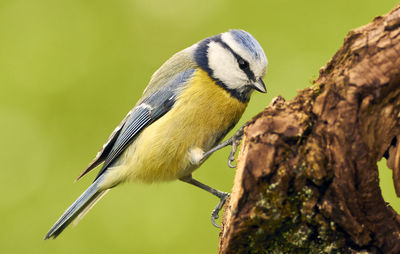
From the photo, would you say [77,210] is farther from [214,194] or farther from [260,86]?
[260,86]

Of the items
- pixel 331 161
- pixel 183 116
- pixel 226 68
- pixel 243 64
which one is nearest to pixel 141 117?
pixel 183 116

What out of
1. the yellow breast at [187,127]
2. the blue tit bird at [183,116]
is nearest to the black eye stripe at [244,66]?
the blue tit bird at [183,116]

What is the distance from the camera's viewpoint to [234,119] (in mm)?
2941

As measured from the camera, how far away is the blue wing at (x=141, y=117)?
2.95m

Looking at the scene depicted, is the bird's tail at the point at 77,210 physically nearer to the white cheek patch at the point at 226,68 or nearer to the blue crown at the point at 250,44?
the white cheek patch at the point at 226,68

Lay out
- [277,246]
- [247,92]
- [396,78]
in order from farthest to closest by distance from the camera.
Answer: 1. [247,92]
2. [277,246]
3. [396,78]

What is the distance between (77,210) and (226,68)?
1.32m

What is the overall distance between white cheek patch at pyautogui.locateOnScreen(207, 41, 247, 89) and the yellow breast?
0.23 ft

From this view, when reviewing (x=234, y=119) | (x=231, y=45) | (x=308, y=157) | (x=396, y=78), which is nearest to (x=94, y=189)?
(x=234, y=119)

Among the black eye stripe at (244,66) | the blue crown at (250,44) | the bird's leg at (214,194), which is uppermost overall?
the blue crown at (250,44)

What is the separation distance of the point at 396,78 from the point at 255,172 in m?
0.62

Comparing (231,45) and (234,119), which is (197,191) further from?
(231,45)

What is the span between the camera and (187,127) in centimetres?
283

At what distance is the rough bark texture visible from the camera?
1709mm
